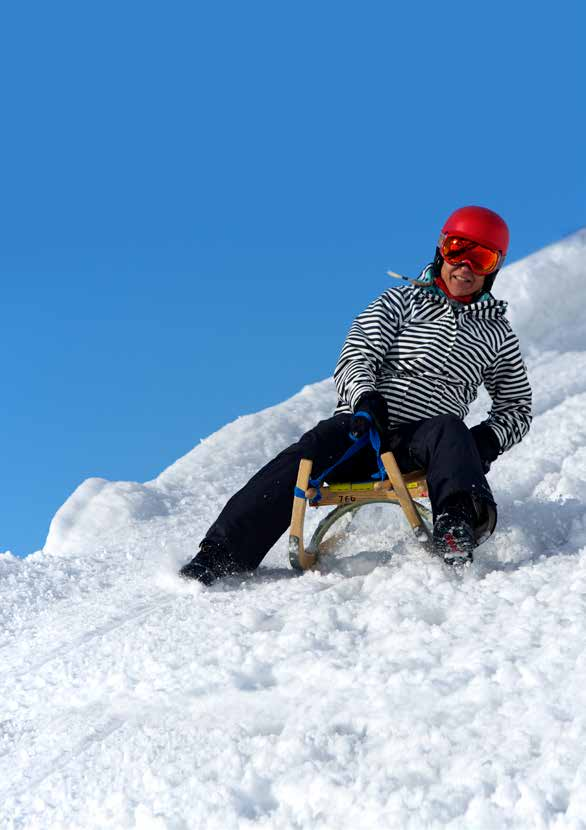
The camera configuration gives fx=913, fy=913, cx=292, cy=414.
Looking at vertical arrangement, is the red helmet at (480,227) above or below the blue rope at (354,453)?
above

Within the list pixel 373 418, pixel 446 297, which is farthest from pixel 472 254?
pixel 373 418

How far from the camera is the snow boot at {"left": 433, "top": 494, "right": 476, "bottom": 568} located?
335 centimetres

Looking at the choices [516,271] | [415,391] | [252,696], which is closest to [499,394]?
[415,391]

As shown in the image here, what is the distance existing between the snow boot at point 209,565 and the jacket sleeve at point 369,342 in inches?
32.1

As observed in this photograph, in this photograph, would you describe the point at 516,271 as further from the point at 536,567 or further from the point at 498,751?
the point at 498,751

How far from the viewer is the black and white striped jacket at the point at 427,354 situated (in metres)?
3.94

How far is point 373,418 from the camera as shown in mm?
3607

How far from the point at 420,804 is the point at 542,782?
10.2 inches

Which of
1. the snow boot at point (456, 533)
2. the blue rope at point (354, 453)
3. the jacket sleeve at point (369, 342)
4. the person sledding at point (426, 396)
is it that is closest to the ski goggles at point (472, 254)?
the person sledding at point (426, 396)

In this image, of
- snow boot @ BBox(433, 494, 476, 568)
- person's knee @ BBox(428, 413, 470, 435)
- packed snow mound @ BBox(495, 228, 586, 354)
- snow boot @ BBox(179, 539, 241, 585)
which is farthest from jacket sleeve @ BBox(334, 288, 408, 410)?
packed snow mound @ BBox(495, 228, 586, 354)

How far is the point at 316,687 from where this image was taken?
2.52m

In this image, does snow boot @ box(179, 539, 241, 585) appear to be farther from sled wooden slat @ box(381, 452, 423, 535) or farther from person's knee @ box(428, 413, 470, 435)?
person's knee @ box(428, 413, 470, 435)

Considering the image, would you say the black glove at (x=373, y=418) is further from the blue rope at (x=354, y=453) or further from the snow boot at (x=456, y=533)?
the snow boot at (x=456, y=533)

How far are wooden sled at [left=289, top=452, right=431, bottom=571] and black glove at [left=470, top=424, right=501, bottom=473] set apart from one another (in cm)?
32
